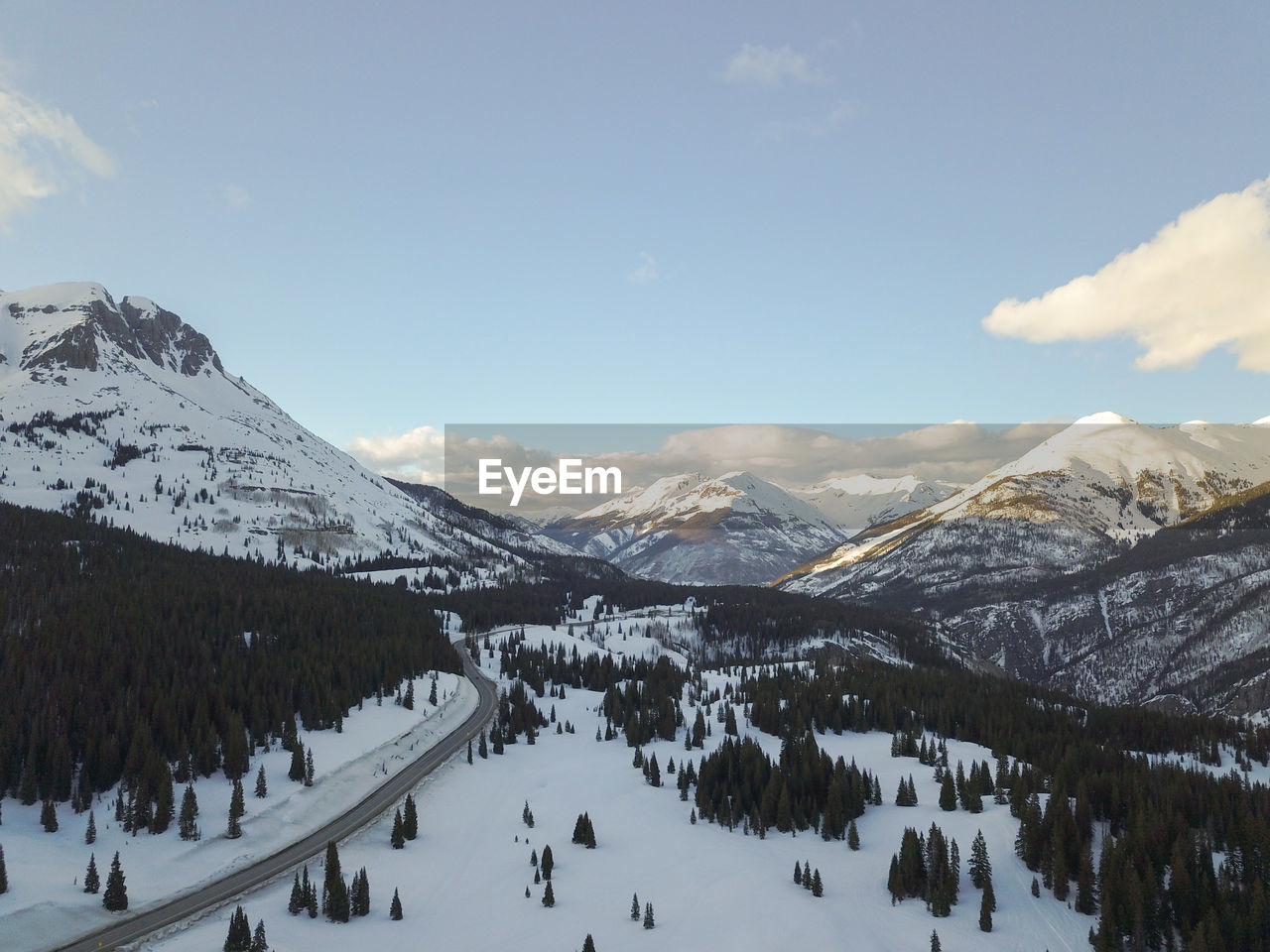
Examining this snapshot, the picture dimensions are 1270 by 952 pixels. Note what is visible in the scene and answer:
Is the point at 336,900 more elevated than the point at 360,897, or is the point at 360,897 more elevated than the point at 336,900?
the point at 336,900

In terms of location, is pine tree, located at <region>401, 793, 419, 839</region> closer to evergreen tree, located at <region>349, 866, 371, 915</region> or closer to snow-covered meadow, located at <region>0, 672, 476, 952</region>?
snow-covered meadow, located at <region>0, 672, 476, 952</region>

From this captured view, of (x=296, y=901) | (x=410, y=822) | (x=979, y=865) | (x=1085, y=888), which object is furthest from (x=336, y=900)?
(x=1085, y=888)

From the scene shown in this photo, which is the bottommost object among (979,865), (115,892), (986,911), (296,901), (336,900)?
(986,911)

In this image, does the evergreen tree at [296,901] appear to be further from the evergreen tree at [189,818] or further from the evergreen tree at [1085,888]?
the evergreen tree at [1085,888]

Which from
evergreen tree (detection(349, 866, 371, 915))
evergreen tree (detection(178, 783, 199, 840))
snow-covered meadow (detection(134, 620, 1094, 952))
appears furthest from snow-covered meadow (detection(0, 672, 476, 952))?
evergreen tree (detection(349, 866, 371, 915))

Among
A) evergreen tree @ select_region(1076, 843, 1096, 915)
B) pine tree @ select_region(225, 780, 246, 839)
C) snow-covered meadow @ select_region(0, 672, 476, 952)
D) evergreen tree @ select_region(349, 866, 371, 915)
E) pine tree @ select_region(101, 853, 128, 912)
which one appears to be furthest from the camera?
pine tree @ select_region(225, 780, 246, 839)

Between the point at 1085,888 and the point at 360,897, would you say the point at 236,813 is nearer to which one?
the point at 360,897

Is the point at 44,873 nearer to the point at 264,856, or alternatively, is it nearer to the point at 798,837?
the point at 264,856
